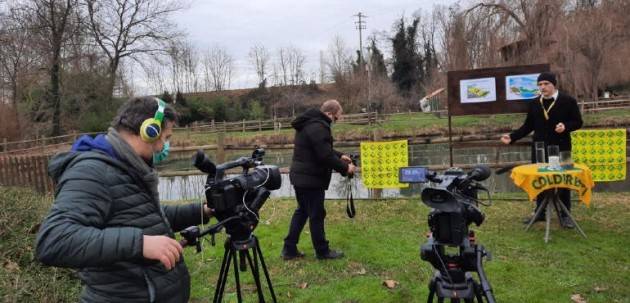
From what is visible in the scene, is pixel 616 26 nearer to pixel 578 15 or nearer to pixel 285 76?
pixel 578 15

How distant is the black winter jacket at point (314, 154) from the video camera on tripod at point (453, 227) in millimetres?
2229

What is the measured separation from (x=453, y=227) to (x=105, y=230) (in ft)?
4.95

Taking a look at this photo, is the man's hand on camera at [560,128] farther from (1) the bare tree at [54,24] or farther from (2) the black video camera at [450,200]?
(1) the bare tree at [54,24]

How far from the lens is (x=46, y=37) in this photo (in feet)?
86.4

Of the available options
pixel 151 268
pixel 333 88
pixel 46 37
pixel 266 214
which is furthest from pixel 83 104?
pixel 151 268

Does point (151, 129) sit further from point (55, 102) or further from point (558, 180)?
point (55, 102)

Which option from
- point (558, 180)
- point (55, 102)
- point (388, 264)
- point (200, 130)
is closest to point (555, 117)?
point (558, 180)

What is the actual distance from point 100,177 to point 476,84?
23.9ft

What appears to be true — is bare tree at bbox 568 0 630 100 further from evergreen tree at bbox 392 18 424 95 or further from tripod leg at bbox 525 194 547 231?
evergreen tree at bbox 392 18 424 95

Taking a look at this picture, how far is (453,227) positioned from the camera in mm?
2178

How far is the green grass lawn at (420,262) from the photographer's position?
392cm

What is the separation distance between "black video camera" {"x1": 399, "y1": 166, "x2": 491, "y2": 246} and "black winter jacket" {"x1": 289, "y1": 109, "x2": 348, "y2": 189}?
7.31 ft

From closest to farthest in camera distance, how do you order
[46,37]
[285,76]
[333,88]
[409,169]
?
[409,169], [46,37], [333,88], [285,76]

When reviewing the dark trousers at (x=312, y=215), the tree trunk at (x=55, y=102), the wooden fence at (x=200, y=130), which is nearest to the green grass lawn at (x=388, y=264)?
the dark trousers at (x=312, y=215)
